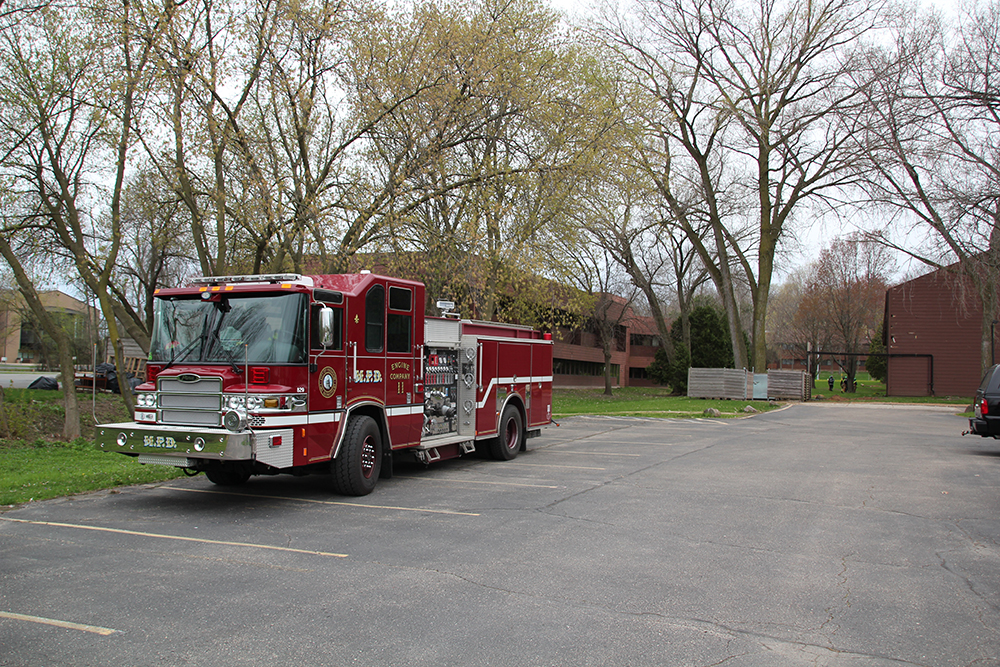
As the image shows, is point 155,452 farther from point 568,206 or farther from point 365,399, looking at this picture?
point 568,206

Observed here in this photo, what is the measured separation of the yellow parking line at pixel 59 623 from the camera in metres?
4.71

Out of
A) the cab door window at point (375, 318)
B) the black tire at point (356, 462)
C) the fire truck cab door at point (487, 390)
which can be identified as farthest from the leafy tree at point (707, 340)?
the black tire at point (356, 462)

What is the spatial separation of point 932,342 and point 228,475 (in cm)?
4709

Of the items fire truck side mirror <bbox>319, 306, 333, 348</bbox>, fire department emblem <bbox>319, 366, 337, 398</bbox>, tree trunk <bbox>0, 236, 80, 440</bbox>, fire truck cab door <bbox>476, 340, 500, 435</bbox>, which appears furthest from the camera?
tree trunk <bbox>0, 236, 80, 440</bbox>

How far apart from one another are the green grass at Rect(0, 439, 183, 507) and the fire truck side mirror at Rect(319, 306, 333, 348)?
387 cm

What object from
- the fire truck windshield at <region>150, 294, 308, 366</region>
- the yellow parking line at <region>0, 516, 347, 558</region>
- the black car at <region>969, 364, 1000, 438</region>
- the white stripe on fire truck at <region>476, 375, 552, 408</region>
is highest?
the fire truck windshield at <region>150, 294, 308, 366</region>

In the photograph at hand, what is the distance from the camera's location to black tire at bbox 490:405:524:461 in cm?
1378

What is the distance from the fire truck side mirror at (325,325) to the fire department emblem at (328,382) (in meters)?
0.39

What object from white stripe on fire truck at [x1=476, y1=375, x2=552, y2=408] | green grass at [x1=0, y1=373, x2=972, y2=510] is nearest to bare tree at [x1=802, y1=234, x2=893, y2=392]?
green grass at [x1=0, y1=373, x2=972, y2=510]

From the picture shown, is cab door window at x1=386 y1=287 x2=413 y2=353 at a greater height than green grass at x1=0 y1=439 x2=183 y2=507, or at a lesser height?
greater

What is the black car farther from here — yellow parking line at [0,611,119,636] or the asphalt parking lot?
yellow parking line at [0,611,119,636]

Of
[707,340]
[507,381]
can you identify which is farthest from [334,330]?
[707,340]

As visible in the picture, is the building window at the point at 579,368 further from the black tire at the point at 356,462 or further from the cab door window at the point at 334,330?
the cab door window at the point at 334,330

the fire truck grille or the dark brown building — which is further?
the dark brown building
